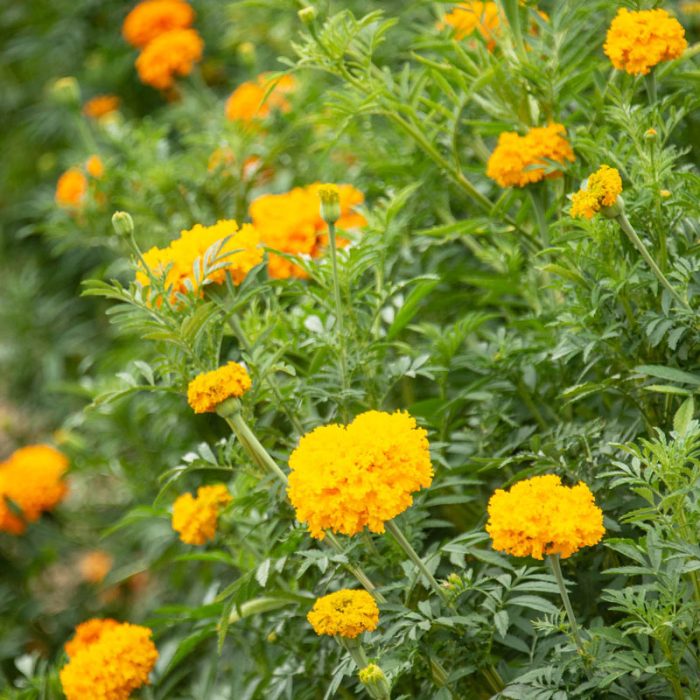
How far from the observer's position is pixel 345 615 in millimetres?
1065

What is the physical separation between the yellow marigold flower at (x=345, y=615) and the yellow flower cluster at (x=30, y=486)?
1.27 m

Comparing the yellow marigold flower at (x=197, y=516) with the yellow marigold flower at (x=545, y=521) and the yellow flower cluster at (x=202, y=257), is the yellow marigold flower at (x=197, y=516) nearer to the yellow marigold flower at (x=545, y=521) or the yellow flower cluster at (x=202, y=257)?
the yellow flower cluster at (x=202, y=257)

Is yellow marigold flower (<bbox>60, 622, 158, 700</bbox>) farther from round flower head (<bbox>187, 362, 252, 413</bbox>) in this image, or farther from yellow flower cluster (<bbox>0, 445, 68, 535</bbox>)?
yellow flower cluster (<bbox>0, 445, 68, 535</bbox>)

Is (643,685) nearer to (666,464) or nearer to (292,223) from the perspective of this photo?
(666,464)

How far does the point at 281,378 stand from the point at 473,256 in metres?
0.47

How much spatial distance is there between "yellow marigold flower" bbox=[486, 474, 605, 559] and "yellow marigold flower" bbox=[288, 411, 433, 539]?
0.09 meters

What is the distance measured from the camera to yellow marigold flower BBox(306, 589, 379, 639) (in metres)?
1.06

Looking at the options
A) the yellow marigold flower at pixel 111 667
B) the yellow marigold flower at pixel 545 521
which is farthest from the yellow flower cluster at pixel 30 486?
the yellow marigold flower at pixel 545 521

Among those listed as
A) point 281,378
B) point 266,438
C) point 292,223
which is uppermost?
point 292,223

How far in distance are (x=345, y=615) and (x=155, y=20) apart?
2.01m

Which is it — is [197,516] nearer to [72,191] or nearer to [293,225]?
[293,225]

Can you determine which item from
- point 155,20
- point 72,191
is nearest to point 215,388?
point 72,191

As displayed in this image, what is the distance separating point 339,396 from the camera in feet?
4.23

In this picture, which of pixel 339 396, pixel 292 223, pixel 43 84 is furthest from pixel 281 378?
pixel 43 84
